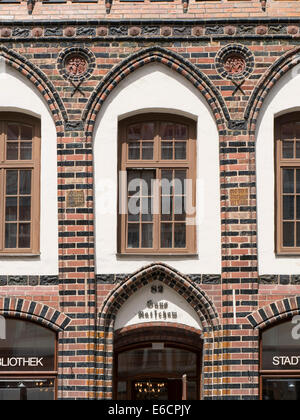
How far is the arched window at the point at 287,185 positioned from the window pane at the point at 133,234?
2263 mm

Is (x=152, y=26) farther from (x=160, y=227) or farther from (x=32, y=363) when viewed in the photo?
(x=32, y=363)

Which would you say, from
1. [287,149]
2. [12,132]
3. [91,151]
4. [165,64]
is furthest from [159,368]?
[165,64]

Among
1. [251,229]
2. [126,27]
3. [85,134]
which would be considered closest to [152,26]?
[126,27]

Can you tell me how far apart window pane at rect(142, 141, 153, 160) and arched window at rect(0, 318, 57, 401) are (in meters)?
3.24

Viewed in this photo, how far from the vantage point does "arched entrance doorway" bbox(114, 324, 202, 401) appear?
21953 mm

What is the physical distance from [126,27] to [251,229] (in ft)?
12.8

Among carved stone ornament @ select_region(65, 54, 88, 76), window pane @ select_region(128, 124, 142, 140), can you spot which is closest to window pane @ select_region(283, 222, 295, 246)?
window pane @ select_region(128, 124, 142, 140)

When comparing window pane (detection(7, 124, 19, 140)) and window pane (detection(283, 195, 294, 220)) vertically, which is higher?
window pane (detection(7, 124, 19, 140))

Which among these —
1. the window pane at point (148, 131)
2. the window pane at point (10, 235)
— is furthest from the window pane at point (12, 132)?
the window pane at point (148, 131)

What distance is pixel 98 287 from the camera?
21531mm

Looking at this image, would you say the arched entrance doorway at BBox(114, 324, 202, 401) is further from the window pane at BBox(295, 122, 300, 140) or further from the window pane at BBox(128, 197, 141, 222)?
the window pane at BBox(295, 122, 300, 140)

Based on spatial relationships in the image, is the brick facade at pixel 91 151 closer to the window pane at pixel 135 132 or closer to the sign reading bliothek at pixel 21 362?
the sign reading bliothek at pixel 21 362

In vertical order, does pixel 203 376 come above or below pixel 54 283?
below

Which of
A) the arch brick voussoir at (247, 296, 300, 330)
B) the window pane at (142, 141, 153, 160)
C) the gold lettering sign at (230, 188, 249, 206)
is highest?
the window pane at (142, 141, 153, 160)
